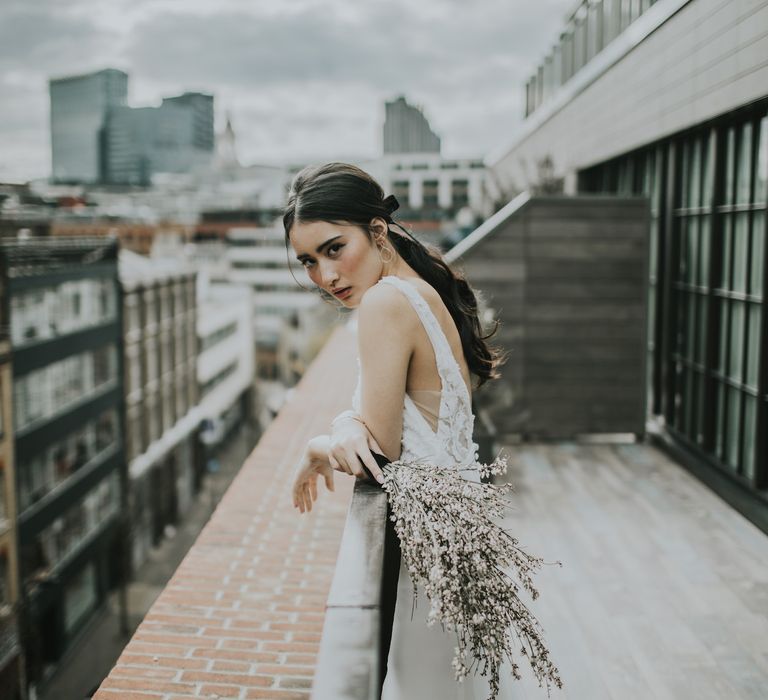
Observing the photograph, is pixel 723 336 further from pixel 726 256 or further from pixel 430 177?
pixel 430 177

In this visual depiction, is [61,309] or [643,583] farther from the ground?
[61,309]

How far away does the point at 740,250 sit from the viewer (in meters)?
5.51

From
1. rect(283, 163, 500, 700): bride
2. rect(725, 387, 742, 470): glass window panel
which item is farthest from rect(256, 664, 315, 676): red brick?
rect(725, 387, 742, 470): glass window panel

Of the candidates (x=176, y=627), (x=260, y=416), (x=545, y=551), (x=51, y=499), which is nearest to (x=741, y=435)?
(x=545, y=551)

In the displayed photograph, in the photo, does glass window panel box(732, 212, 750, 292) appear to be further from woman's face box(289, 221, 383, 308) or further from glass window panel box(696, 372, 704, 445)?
woman's face box(289, 221, 383, 308)

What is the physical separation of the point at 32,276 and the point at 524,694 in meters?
24.8

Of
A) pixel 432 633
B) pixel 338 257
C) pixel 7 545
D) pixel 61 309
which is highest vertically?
pixel 338 257

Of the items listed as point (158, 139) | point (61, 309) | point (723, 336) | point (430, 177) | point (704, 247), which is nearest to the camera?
point (723, 336)

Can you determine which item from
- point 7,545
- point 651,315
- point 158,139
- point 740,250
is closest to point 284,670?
point 740,250

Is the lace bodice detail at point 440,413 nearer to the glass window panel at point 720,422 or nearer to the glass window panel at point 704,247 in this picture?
the glass window panel at point 720,422

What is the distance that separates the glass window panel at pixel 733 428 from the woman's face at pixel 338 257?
4382 mm

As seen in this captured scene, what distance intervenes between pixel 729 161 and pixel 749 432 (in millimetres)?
1992

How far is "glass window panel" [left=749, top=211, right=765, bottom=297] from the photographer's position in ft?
16.6

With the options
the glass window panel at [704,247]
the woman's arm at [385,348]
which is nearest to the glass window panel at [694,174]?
the glass window panel at [704,247]
